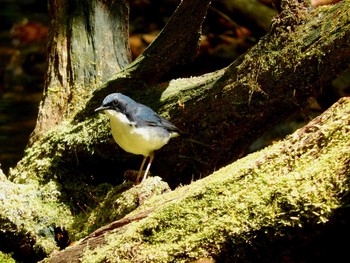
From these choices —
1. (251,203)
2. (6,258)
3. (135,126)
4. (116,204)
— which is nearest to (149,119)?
(135,126)

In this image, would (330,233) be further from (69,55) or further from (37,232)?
(69,55)

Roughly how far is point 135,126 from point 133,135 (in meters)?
0.10

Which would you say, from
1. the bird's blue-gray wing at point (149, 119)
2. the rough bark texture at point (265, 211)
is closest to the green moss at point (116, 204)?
the bird's blue-gray wing at point (149, 119)

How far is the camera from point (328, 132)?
288cm

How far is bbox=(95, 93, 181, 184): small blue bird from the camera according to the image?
4789 mm

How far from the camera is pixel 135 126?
191 inches

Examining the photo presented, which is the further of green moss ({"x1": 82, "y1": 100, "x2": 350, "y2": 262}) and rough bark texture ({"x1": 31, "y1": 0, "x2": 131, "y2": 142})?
rough bark texture ({"x1": 31, "y1": 0, "x2": 131, "y2": 142})

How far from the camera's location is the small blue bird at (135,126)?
4.79m

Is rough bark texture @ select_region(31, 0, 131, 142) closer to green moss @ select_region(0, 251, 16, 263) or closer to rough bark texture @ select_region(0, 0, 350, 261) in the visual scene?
rough bark texture @ select_region(0, 0, 350, 261)

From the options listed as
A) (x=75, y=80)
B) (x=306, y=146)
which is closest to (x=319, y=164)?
(x=306, y=146)

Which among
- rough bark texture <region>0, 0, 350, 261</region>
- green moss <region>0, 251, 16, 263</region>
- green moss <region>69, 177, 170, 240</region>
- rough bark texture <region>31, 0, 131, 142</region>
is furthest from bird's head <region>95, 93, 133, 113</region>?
green moss <region>0, 251, 16, 263</region>

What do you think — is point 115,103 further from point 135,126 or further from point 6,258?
point 6,258

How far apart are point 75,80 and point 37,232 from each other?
64.1 inches

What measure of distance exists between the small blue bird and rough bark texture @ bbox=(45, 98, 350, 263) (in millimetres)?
1459
